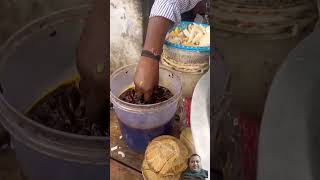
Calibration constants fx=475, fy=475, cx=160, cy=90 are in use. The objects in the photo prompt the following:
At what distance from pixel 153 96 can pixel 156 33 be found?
9 centimetres

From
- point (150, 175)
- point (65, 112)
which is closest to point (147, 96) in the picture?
point (150, 175)

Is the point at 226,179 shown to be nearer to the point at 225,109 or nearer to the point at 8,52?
the point at 225,109

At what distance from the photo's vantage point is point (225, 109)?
28.6 inches

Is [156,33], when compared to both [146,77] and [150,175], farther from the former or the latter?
[150,175]

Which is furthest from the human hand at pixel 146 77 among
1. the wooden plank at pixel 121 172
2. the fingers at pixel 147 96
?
the wooden plank at pixel 121 172

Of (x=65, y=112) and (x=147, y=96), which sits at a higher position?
(x=147, y=96)

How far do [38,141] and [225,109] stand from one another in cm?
32

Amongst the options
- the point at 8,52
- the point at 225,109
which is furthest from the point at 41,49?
the point at 225,109

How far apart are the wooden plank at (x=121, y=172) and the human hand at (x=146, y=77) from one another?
0.33 ft

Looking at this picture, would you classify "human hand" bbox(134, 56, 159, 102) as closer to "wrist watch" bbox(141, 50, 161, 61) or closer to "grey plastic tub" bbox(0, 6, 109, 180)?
"wrist watch" bbox(141, 50, 161, 61)

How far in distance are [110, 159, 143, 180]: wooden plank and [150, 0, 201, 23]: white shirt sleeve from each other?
216 millimetres

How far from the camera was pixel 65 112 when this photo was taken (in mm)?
857

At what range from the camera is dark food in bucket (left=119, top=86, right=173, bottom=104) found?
0.66 meters

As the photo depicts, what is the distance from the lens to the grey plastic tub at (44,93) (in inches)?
30.9
